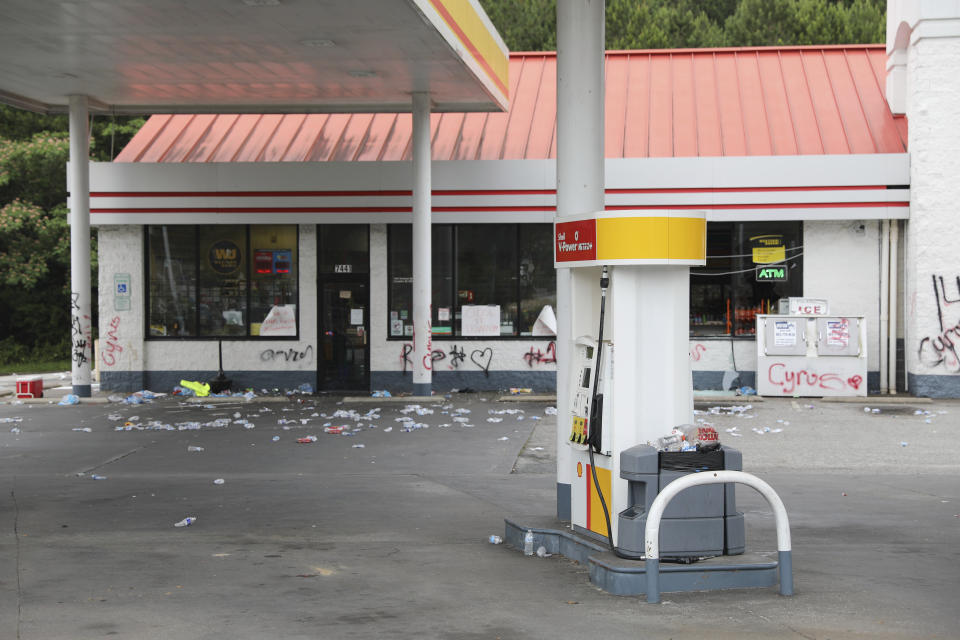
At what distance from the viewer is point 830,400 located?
61.2 ft

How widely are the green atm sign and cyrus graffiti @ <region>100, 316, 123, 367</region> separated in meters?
13.0

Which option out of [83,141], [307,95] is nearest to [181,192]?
[83,141]

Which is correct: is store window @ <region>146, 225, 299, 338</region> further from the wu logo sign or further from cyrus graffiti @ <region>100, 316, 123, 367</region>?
cyrus graffiti @ <region>100, 316, 123, 367</region>

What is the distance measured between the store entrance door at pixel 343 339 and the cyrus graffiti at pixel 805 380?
8023mm

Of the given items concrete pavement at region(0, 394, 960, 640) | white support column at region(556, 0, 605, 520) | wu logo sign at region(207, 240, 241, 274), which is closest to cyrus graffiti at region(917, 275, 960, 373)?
concrete pavement at region(0, 394, 960, 640)

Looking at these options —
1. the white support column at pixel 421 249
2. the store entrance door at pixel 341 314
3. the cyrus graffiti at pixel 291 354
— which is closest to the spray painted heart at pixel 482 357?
the white support column at pixel 421 249

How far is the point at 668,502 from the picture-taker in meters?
6.76

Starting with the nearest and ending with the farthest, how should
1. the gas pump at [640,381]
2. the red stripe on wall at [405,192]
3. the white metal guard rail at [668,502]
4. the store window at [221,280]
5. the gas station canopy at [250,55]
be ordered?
the white metal guard rail at [668,502] → the gas pump at [640,381] → the gas station canopy at [250,55] → the red stripe on wall at [405,192] → the store window at [221,280]

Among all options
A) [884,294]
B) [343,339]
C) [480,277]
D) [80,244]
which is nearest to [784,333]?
[884,294]

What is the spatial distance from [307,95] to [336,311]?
170 inches

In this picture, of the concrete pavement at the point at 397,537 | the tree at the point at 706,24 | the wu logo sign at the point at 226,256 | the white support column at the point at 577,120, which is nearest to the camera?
the concrete pavement at the point at 397,537

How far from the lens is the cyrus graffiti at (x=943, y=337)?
61.2 feet

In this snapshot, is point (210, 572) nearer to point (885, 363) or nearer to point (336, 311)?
point (336, 311)

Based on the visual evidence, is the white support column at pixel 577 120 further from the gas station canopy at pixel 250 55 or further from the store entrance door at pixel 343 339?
the store entrance door at pixel 343 339
